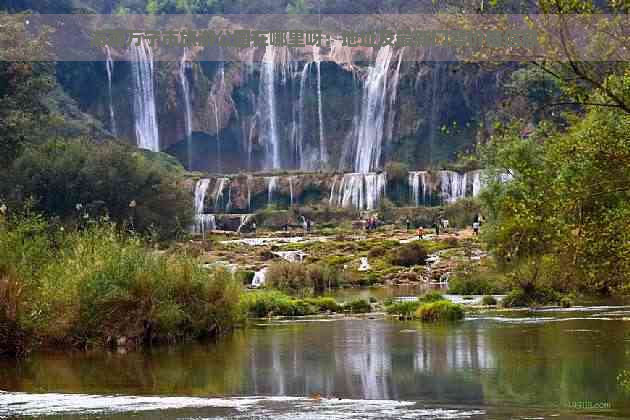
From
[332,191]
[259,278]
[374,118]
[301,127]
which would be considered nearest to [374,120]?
[374,118]

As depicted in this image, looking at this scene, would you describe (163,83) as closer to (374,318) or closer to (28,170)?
(28,170)

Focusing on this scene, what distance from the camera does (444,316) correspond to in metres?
37.1

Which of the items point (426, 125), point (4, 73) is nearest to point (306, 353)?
point (4, 73)

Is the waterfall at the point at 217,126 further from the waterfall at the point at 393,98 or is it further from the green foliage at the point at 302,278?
the green foliage at the point at 302,278

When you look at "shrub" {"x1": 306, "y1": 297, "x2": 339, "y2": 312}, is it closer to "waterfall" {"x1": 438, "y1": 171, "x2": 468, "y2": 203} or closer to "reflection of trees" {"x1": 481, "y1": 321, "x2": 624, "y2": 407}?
"reflection of trees" {"x1": 481, "y1": 321, "x2": 624, "y2": 407}

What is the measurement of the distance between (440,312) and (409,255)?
3179 centimetres

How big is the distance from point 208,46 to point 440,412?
411 ft

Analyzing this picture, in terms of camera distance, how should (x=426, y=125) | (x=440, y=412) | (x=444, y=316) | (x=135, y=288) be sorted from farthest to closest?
(x=426, y=125) < (x=444, y=316) < (x=135, y=288) < (x=440, y=412)

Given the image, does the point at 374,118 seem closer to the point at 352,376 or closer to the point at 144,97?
the point at 144,97

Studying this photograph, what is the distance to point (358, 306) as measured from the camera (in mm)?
42281

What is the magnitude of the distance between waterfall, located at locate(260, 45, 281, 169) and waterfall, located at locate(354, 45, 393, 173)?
10.6 metres

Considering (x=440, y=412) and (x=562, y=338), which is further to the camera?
(x=562, y=338)

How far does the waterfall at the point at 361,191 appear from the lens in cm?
10275

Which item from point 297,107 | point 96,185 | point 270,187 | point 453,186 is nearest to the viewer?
point 96,185
